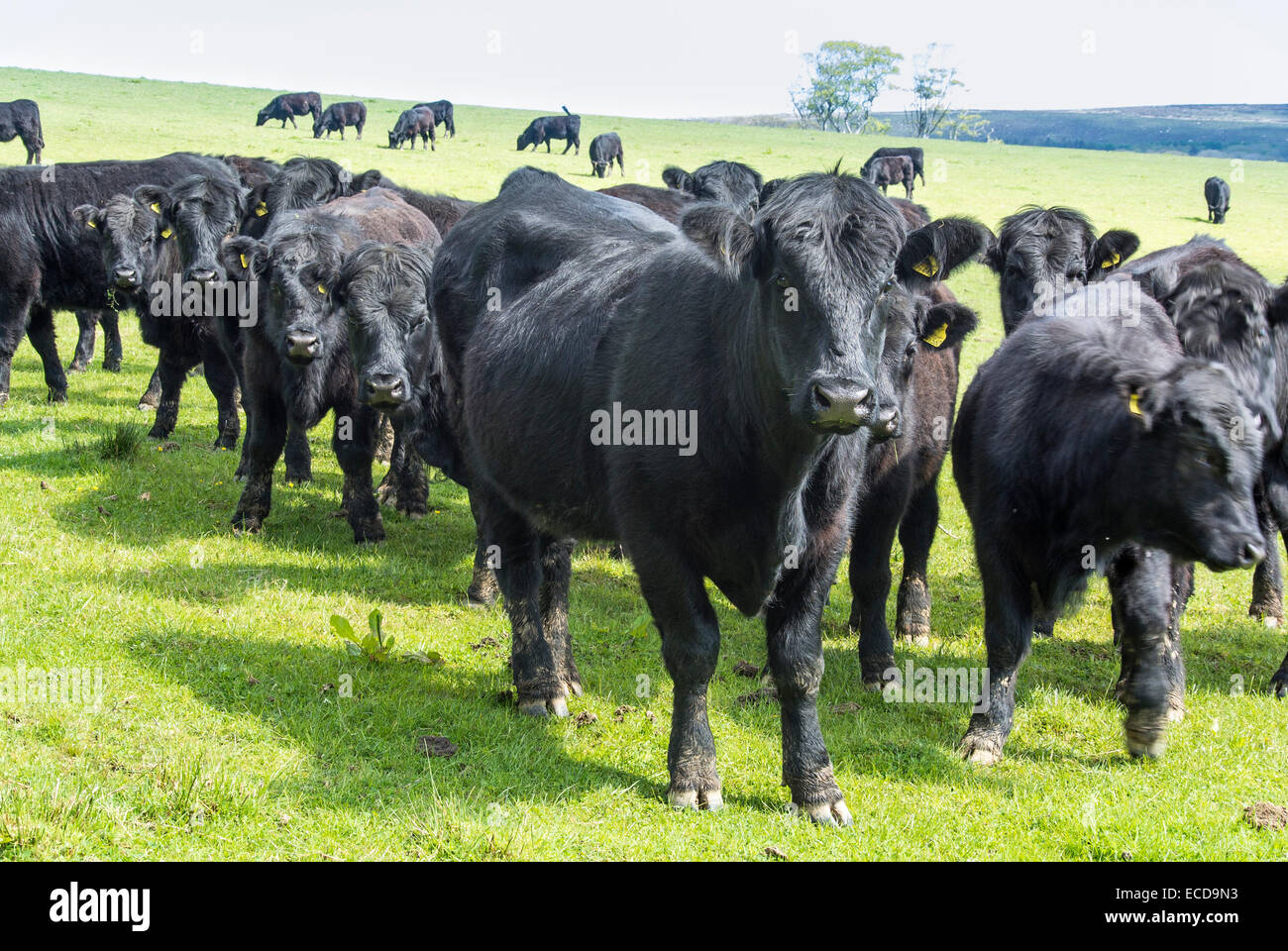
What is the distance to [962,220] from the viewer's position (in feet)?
15.4

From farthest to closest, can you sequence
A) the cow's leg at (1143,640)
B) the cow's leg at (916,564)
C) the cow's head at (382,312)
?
the cow's head at (382,312) → the cow's leg at (916,564) → the cow's leg at (1143,640)

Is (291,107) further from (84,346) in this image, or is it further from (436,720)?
(436,720)

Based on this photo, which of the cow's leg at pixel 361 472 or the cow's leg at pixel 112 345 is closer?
the cow's leg at pixel 361 472

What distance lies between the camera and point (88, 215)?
12797 mm

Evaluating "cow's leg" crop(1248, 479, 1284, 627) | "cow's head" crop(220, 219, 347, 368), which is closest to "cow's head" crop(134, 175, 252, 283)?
"cow's head" crop(220, 219, 347, 368)

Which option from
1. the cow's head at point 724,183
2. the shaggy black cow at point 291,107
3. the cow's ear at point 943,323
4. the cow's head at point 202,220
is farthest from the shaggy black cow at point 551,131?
the cow's ear at point 943,323

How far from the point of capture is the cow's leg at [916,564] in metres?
7.55

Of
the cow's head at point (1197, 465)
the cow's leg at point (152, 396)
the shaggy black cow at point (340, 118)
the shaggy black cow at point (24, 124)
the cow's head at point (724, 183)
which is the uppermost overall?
the shaggy black cow at point (340, 118)

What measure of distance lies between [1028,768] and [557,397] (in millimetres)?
2773

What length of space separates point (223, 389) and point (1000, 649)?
8.06 meters

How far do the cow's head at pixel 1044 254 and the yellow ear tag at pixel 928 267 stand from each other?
388 cm

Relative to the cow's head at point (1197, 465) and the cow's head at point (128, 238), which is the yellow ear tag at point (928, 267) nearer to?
the cow's head at point (1197, 465)

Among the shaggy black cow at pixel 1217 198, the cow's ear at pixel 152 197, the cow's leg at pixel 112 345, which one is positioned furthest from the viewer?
the shaggy black cow at pixel 1217 198

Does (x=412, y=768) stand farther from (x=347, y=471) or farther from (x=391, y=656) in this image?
(x=347, y=471)
